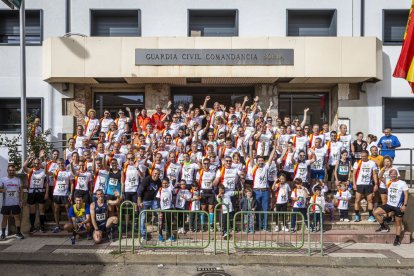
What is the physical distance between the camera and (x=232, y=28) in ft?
53.7

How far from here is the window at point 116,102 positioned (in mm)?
16703

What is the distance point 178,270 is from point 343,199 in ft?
16.0

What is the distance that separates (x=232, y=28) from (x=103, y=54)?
5105 millimetres

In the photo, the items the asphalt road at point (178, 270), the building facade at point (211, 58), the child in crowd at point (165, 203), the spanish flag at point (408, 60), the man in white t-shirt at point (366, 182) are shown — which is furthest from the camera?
the building facade at point (211, 58)

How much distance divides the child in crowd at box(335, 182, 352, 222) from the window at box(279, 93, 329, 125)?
6146mm

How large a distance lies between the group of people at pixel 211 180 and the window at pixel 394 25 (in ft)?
19.0

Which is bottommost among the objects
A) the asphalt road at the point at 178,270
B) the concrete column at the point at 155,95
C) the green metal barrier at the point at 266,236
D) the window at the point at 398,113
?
the asphalt road at the point at 178,270

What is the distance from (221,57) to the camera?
14695mm

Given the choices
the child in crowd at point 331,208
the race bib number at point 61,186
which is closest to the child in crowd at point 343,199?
the child in crowd at point 331,208

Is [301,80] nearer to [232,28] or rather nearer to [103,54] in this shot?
[232,28]

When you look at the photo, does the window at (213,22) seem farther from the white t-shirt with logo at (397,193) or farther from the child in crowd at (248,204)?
the white t-shirt with logo at (397,193)

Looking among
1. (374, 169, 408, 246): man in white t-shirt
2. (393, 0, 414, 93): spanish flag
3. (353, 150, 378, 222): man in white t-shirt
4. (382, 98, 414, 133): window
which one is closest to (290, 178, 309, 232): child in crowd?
(353, 150, 378, 222): man in white t-shirt

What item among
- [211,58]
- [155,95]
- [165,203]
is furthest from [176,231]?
[155,95]

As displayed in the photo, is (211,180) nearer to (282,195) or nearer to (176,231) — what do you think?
(176,231)
